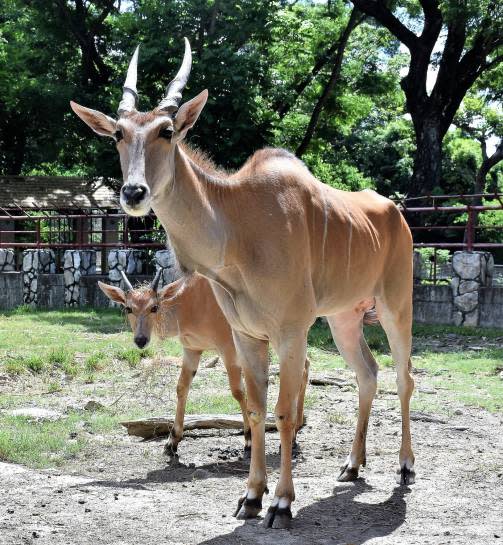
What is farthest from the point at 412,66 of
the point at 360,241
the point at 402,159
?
the point at 360,241

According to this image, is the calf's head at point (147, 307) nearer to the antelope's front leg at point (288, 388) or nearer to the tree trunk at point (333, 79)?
the antelope's front leg at point (288, 388)

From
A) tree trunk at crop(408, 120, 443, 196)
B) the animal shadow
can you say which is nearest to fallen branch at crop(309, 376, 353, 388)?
the animal shadow

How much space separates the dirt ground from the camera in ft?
16.4

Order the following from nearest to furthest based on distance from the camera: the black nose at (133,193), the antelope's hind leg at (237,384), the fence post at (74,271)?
the black nose at (133,193)
the antelope's hind leg at (237,384)
the fence post at (74,271)

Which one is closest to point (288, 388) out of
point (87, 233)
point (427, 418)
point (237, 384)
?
point (237, 384)

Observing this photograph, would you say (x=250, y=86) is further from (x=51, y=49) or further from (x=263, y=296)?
(x=263, y=296)

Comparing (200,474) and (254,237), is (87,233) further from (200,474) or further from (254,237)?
(254,237)

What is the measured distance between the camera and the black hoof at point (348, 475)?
20.8 ft

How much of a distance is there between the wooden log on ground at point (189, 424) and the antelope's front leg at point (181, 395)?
0.95ft

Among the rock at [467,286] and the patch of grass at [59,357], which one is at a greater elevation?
the rock at [467,286]

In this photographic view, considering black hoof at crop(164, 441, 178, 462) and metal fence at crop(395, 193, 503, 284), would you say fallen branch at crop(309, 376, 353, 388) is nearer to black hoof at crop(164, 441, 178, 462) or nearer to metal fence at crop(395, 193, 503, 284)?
black hoof at crop(164, 441, 178, 462)

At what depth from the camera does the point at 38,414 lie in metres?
8.43

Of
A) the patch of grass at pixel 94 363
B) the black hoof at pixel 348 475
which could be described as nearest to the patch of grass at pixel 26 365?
the patch of grass at pixel 94 363

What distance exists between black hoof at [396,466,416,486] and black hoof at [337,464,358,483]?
0.30 m
